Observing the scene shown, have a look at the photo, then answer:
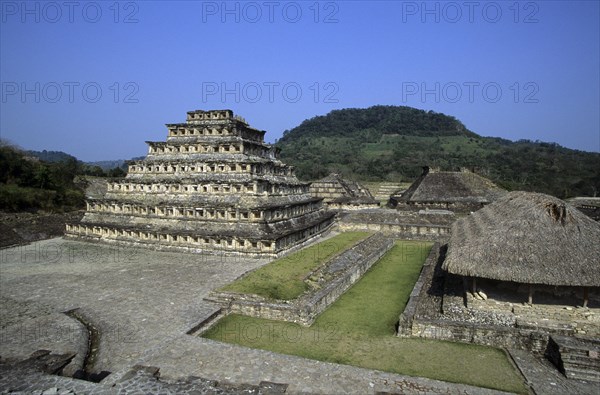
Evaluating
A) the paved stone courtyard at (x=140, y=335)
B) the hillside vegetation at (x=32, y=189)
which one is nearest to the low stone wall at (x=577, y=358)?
the paved stone courtyard at (x=140, y=335)

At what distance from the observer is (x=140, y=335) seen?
10.1m

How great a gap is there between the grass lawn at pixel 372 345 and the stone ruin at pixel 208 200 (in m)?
6.91

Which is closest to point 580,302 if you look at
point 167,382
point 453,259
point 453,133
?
point 453,259

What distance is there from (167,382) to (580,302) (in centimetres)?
1132

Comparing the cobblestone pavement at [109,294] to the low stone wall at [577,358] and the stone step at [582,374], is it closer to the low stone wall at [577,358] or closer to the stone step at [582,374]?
the low stone wall at [577,358]

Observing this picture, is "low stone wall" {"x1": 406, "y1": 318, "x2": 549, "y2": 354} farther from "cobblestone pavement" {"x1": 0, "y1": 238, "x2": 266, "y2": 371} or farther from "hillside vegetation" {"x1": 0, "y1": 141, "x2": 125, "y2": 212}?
"hillside vegetation" {"x1": 0, "y1": 141, "x2": 125, "y2": 212}

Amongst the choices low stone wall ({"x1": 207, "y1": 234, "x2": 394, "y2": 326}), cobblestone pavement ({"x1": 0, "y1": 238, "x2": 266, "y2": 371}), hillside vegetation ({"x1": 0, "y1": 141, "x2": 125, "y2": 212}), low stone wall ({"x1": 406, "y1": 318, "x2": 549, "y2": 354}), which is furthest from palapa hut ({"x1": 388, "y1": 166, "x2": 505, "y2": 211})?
hillside vegetation ({"x1": 0, "y1": 141, "x2": 125, "y2": 212})

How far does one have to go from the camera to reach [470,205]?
32.0 metres

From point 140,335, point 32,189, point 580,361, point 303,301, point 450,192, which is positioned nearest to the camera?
point 580,361

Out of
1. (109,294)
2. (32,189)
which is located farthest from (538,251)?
(32,189)

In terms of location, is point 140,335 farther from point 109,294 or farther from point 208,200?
point 208,200

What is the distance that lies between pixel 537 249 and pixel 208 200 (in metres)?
15.8

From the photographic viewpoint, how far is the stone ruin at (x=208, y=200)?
1983 centimetres

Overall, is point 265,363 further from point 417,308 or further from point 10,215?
point 10,215
